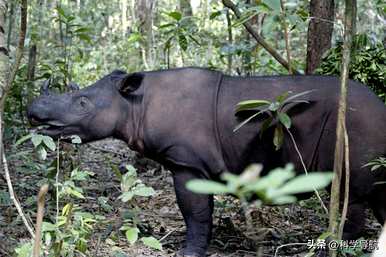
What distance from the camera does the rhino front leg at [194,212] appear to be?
4.96m

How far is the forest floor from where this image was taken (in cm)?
488

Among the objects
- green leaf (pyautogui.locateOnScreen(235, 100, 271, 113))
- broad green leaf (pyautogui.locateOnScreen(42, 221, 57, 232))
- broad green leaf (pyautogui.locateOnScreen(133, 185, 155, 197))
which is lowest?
broad green leaf (pyautogui.locateOnScreen(42, 221, 57, 232))

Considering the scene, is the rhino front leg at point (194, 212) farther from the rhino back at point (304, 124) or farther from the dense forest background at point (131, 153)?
the rhino back at point (304, 124)

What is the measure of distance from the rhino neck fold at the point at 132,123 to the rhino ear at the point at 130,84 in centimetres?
7

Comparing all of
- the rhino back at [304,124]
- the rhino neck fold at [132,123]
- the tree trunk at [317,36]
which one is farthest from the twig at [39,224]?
the tree trunk at [317,36]

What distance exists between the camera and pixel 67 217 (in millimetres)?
3830

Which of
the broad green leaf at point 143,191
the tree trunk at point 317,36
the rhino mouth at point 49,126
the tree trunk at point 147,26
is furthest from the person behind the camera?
the tree trunk at point 147,26

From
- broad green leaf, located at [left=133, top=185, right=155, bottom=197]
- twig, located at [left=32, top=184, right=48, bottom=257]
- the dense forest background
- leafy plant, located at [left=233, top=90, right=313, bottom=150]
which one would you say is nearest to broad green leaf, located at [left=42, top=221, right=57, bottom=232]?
the dense forest background

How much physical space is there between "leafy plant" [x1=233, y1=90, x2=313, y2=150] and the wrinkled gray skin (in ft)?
0.31

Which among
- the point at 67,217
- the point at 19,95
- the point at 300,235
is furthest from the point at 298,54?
the point at 67,217

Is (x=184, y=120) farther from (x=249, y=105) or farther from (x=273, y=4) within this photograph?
(x=273, y=4)

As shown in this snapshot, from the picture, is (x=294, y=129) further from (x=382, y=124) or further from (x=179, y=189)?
(x=179, y=189)

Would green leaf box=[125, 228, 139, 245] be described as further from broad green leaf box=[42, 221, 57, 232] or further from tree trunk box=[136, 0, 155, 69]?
tree trunk box=[136, 0, 155, 69]

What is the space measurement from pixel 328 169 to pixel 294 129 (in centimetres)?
37
